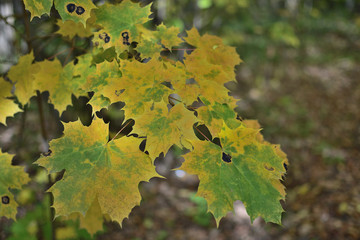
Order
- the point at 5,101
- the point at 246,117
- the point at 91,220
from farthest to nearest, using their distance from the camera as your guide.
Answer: the point at 246,117, the point at 91,220, the point at 5,101

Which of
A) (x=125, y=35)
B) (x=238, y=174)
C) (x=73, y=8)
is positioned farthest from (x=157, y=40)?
(x=238, y=174)

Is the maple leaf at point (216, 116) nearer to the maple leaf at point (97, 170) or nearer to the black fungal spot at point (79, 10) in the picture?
the maple leaf at point (97, 170)

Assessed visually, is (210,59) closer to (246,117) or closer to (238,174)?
(238,174)

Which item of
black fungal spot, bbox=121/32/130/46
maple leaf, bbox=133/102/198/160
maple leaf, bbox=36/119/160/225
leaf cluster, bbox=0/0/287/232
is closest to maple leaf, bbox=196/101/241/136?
leaf cluster, bbox=0/0/287/232

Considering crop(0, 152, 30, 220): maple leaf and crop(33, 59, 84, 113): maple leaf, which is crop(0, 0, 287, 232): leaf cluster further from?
crop(0, 152, 30, 220): maple leaf

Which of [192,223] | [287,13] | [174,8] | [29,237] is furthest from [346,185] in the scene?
[287,13]

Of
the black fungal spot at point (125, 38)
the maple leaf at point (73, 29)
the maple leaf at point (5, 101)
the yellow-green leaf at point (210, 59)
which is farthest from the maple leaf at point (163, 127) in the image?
the maple leaf at point (5, 101)

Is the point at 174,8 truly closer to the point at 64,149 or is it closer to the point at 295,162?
the point at 295,162
